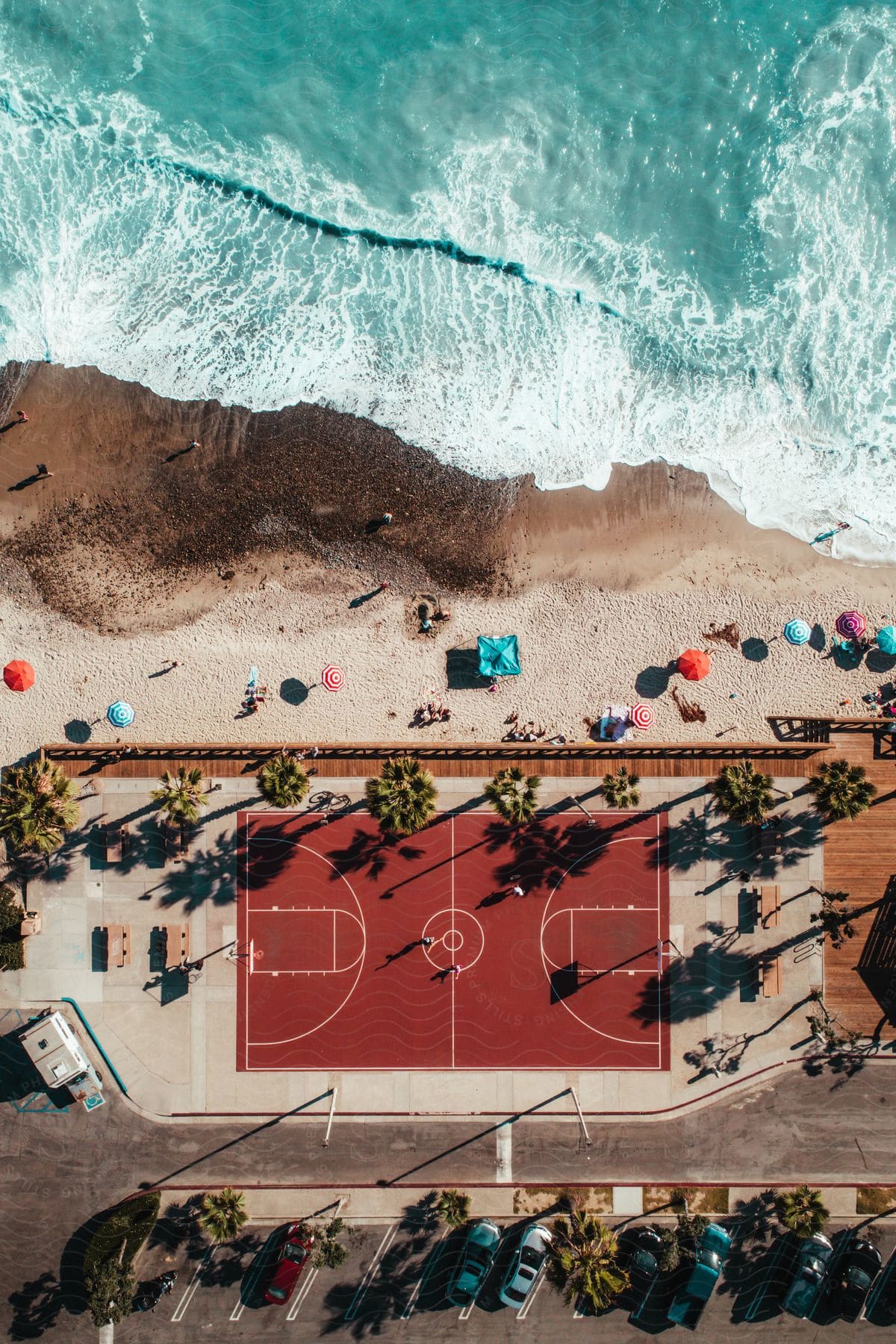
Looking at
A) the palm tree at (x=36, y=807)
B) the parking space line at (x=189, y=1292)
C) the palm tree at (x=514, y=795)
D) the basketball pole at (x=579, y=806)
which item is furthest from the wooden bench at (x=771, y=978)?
the palm tree at (x=36, y=807)

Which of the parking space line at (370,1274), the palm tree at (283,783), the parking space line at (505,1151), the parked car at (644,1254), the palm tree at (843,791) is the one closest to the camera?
the palm tree at (283,783)

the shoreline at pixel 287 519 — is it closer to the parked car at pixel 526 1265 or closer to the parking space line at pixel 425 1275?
the parked car at pixel 526 1265

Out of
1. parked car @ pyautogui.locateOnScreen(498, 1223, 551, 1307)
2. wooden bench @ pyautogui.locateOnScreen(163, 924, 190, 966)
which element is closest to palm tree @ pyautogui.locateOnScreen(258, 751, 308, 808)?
wooden bench @ pyautogui.locateOnScreen(163, 924, 190, 966)

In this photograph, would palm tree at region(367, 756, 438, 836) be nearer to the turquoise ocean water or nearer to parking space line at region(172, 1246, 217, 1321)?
the turquoise ocean water

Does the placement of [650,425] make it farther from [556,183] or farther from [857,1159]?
[857,1159]

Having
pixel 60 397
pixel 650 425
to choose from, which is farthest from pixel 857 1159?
pixel 60 397

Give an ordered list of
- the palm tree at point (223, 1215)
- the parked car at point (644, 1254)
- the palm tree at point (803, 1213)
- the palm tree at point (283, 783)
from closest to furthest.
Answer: the palm tree at point (283, 783) < the palm tree at point (223, 1215) < the palm tree at point (803, 1213) < the parked car at point (644, 1254)

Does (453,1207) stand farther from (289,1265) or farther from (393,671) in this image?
(393,671)
